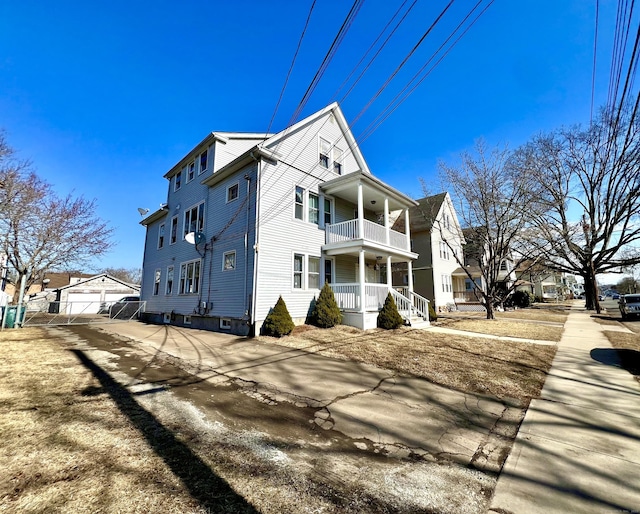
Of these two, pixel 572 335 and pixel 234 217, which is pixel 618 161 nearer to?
pixel 572 335

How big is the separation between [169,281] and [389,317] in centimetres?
1301

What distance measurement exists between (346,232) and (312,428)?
10.5 metres

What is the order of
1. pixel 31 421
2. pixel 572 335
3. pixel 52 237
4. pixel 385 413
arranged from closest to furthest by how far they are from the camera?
1. pixel 31 421
2. pixel 385 413
3. pixel 572 335
4. pixel 52 237

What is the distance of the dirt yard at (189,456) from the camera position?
91.0 inches

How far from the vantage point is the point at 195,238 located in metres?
13.9

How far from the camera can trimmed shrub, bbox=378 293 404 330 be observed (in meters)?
11.9

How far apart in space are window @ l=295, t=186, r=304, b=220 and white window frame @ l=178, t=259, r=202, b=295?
5585mm

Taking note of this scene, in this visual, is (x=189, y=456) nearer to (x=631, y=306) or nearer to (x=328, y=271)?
(x=328, y=271)

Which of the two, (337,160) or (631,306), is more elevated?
(337,160)

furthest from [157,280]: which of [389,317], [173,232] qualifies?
[389,317]

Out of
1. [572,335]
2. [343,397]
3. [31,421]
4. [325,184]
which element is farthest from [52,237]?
[572,335]

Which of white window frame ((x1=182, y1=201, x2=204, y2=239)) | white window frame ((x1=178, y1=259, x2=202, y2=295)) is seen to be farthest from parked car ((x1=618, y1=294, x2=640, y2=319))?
white window frame ((x1=182, y1=201, x2=204, y2=239))

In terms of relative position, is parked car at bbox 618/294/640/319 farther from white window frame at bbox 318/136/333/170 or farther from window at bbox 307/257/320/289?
white window frame at bbox 318/136/333/170

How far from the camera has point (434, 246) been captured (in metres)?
24.2
